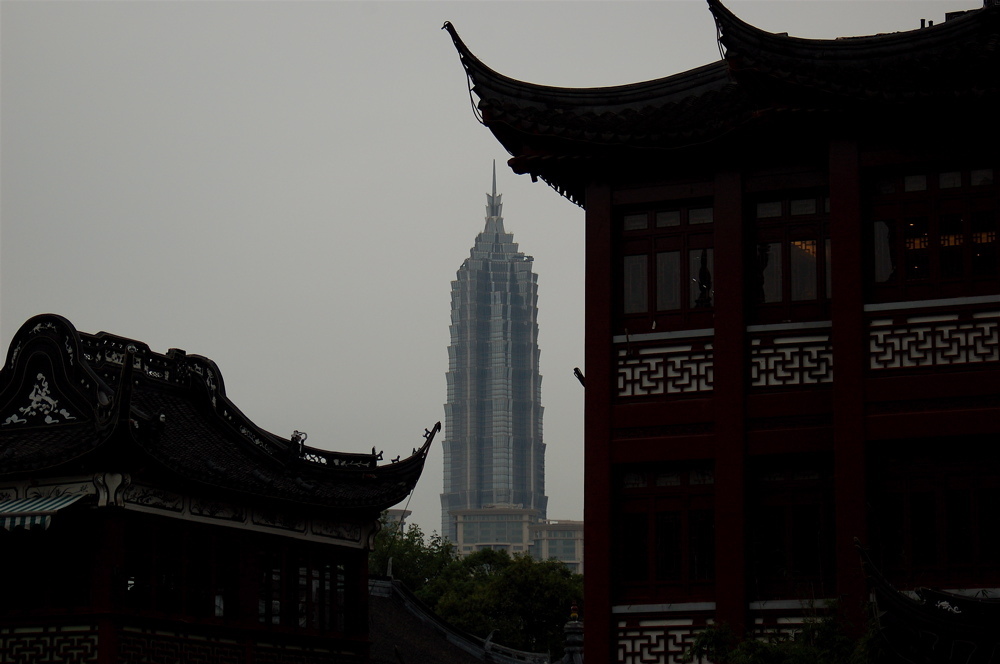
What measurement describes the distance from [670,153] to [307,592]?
49.1 ft

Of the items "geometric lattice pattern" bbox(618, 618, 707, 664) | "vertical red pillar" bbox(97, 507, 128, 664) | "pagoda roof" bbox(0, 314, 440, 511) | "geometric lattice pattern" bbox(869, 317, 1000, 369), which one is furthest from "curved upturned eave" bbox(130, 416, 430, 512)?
"geometric lattice pattern" bbox(869, 317, 1000, 369)

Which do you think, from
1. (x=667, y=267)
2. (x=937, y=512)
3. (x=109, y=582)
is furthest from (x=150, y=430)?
(x=937, y=512)

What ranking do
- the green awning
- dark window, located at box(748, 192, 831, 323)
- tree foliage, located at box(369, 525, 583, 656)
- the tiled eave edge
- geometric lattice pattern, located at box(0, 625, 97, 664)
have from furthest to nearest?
tree foliage, located at box(369, 525, 583, 656) → the tiled eave edge → geometric lattice pattern, located at box(0, 625, 97, 664) → the green awning → dark window, located at box(748, 192, 831, 323)

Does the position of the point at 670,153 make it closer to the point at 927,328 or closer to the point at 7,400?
the point at 927,328

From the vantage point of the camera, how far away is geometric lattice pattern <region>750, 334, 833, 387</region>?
677 inches

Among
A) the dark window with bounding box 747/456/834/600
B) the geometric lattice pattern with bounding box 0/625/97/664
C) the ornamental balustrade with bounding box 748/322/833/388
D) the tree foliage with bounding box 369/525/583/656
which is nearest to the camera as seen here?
the dark window with bounding box 747/456/834/600

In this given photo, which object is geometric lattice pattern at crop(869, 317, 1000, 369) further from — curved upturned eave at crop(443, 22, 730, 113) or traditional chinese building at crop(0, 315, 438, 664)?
traditional chinese building at crop(0, 315, 438, 664)

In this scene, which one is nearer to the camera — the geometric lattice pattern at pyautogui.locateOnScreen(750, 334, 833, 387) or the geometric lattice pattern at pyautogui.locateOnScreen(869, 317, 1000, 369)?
the geometric lattice pattern at pyautogui.locateOnScreen(869, 317, 1000, 369)

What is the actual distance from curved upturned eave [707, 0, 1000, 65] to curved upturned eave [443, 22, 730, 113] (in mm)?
1628

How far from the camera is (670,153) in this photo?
18312 millimetres

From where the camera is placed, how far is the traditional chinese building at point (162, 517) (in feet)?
80.9

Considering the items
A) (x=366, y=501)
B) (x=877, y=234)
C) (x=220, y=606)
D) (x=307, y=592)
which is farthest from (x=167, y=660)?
(x=877, y=234)

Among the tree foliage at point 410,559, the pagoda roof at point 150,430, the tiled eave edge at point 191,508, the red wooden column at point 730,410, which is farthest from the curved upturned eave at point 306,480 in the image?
the tree foliage at point 410,559

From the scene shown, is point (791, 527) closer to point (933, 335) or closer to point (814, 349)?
point (814, 349)
